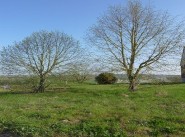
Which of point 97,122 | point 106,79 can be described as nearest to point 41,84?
point 97,122

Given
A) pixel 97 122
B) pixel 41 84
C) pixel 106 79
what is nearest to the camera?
pixel 97 122

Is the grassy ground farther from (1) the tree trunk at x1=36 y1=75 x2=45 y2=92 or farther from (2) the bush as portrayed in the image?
(2) the bush

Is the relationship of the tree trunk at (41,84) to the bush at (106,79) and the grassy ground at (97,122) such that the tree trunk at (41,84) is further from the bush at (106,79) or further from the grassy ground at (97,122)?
the bush at (106,79)

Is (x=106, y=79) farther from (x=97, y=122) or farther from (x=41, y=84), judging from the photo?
(x=97, y=122)

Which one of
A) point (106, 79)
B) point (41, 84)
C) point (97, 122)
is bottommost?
point (97, 122)

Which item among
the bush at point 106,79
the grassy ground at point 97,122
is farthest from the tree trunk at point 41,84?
the bush at point 106,79

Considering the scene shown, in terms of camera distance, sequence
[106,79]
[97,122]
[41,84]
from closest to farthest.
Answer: [97,122] < [41,84] < [106,79]

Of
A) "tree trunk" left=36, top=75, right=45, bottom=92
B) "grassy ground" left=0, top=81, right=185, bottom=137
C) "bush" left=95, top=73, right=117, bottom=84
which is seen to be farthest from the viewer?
"bush" left=95, top=73, right=117, bottom=84

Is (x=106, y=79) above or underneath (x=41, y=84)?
above

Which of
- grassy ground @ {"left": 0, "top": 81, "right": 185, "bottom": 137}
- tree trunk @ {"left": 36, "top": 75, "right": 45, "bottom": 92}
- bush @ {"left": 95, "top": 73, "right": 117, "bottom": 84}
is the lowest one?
grassy ground @ {"left": 0, "top": 81, "right": 185, "bottom": 137}

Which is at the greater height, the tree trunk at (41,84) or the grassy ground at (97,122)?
the tree trunk at (41,84)

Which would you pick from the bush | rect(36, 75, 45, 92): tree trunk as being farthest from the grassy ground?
the bush

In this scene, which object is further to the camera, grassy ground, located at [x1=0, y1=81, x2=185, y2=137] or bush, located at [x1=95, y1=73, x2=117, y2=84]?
bush, located at [x1=95, y1=73, x2=117, y2=84]

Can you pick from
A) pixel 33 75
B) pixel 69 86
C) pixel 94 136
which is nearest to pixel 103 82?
pixel 69 86
